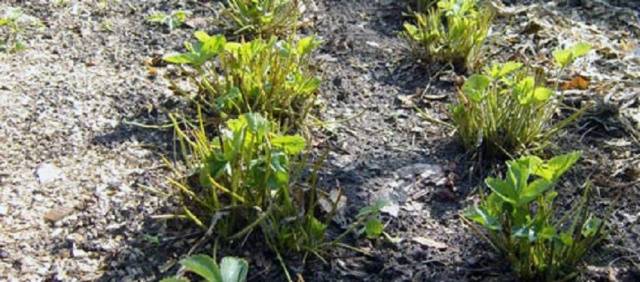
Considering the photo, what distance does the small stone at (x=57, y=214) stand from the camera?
2172 millimetres

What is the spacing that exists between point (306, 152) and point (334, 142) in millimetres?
388

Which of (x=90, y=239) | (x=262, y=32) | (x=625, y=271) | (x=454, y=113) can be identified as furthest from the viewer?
(x=262, y=32)

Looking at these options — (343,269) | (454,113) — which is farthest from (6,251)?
(454,113)

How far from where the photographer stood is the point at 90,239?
2.11 m

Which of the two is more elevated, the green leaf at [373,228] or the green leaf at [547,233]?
the green leaf at [547,233]

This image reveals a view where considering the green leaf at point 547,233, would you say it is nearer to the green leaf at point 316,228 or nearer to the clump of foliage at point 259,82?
the green leaf at point 316,228

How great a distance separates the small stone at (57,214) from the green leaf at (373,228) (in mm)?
816

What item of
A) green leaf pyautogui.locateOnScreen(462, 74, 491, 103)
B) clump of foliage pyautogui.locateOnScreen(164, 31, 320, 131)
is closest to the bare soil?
clump of foliage pyautogui.locateOnScreen(164, 31, 320, 131)

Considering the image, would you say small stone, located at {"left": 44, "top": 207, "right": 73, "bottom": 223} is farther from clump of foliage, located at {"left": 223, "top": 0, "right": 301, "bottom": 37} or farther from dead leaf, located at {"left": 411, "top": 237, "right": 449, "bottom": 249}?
clump of foliage, located at {"left": 223, "top": 0, "right": 301, "bottom": 37}

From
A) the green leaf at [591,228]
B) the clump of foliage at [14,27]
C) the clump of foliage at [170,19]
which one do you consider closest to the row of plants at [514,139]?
the green leaf at [591,228]

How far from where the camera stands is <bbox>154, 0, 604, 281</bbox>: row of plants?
6.07 ft

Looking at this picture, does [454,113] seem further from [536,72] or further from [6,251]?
→ [6,251]

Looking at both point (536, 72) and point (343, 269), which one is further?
point (536, 72)

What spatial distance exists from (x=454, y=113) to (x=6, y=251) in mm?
1313
